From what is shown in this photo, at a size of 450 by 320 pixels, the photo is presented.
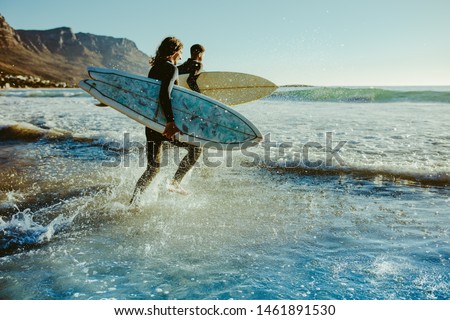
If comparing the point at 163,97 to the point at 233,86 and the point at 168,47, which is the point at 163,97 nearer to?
the point at 168,47

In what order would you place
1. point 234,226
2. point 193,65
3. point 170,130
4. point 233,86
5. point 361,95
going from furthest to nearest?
point 361,95, point 233,86, point 193,65, point 170,130, point 234,226

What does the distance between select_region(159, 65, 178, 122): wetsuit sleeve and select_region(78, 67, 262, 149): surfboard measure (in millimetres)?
304

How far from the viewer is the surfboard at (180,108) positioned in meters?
4.13

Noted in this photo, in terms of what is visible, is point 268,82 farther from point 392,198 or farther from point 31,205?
point 31,205

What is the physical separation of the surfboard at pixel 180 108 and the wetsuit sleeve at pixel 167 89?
1.00 feet

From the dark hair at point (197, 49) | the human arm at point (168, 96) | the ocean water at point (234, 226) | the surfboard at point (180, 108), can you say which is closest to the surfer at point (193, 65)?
the dark hair at point (197, 49)

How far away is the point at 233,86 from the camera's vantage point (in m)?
5.86

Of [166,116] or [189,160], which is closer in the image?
[166,116]

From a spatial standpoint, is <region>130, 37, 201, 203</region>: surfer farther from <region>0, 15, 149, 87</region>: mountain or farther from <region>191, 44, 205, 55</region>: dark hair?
<region>0, 15, 149, 87</region>: mountain

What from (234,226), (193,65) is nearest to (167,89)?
(193,65)

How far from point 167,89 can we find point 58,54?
168 m

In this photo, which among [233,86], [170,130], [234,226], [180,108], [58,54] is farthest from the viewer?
[58,54]

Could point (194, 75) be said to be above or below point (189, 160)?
above
